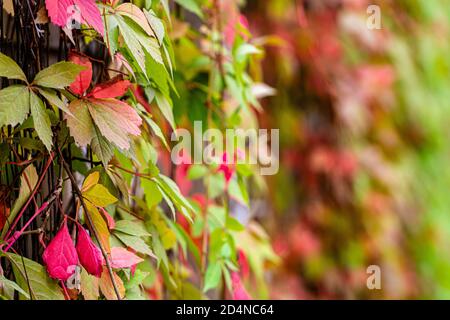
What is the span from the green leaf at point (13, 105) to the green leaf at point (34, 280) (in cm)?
17

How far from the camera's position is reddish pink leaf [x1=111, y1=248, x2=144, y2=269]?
89 cm

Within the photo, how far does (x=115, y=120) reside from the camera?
0.82m

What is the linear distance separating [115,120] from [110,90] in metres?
0.06

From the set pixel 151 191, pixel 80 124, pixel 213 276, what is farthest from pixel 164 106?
pixel 213 276

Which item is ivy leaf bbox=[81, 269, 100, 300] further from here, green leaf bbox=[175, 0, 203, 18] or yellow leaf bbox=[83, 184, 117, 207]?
green leaf bbox=[175, 0, 203, 18]

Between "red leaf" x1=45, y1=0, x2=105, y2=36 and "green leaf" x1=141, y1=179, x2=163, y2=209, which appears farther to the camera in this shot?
"green leaf" x1=141, y1=179, x2=163, y2=209

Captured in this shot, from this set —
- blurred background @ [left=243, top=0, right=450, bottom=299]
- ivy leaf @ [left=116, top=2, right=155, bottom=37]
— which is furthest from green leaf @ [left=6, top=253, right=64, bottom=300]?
blurred background @ [left=243, top=0, right=450, bottom=299]

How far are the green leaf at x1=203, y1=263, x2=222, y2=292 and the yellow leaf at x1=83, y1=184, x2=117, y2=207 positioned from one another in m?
0.41

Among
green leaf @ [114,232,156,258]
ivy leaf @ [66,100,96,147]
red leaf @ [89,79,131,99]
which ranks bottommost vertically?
green leaf @ [114,232,156,258]

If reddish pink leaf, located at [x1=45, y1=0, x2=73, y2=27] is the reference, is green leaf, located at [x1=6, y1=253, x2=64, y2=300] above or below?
below

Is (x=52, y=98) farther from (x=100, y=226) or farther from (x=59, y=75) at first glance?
(x=100, y=226)
